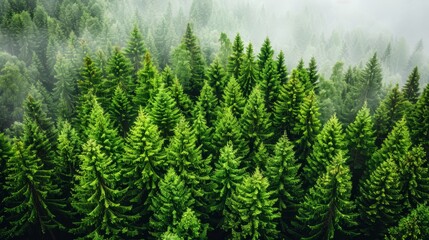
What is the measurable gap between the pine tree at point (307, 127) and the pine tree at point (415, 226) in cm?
1100

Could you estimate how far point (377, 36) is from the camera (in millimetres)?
197125

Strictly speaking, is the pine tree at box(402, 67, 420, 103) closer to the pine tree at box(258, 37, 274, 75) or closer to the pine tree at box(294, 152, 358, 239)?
the pine tree at box(258, 37, 274, 75)

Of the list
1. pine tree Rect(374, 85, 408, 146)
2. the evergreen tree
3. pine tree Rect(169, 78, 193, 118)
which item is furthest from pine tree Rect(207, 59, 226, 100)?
the evergreen tree

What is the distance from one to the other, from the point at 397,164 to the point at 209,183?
17409 millimetres

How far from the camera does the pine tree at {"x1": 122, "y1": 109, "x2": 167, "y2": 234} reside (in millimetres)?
28578

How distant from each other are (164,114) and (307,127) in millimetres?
→ 14102

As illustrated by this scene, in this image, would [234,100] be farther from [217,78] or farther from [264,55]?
[264,55]

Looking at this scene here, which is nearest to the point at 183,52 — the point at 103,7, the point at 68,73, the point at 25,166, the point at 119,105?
the point at 119,105

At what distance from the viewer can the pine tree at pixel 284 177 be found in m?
30.5

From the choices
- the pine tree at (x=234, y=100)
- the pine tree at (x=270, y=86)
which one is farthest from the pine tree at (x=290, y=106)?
the pine tree at (x=234, y=100)

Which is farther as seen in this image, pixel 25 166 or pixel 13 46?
pixel 13 46

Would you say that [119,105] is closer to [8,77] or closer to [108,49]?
[8,77]

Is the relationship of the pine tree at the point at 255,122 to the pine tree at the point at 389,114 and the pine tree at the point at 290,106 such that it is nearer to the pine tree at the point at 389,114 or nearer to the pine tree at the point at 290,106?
the pine tree at the point at 290,106

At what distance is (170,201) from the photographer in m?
27.7
